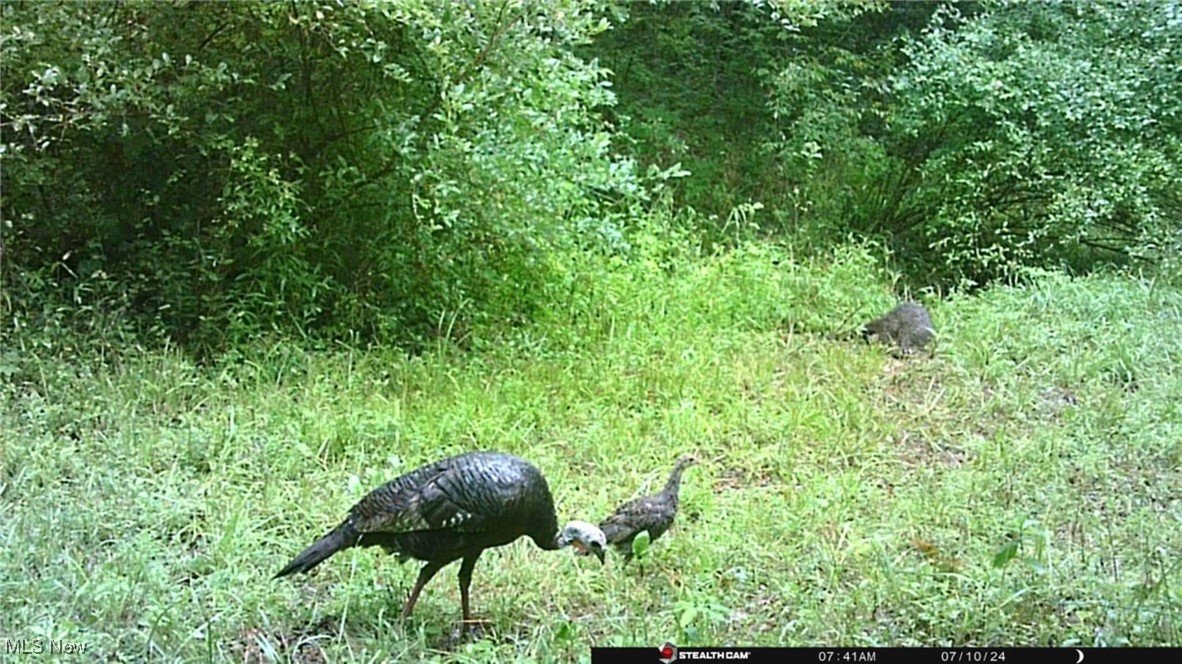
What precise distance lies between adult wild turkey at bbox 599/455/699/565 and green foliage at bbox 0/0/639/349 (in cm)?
111

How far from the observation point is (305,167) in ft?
10.1

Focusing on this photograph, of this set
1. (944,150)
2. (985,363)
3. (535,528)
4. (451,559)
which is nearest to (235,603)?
(451,559)

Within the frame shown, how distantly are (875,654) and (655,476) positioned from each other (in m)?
0.81

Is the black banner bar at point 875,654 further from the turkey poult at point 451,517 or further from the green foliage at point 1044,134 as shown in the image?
the green foliage at point 1044,134

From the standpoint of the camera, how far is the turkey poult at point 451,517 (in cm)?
163

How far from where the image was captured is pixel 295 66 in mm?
2959

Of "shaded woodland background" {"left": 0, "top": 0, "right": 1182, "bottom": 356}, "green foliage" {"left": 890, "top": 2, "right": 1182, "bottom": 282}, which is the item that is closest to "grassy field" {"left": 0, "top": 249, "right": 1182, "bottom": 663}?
"shaded woodland background" {"left": 0, "top": 0, "right": 1182, "bottom": 356}

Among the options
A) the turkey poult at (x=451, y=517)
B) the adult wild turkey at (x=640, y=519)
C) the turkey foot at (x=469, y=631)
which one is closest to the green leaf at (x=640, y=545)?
the adult wild turkey at (x=640, y=519)

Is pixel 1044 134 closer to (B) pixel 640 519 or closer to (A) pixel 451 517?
(B) pixel 640 519

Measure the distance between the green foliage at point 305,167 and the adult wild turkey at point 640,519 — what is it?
1115mm

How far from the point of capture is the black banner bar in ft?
4.55

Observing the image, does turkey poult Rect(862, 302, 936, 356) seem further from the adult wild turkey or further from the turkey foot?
the turkey foot

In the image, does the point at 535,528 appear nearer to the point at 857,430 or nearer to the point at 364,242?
the point at 857,430

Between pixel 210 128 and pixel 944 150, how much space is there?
2663mm
